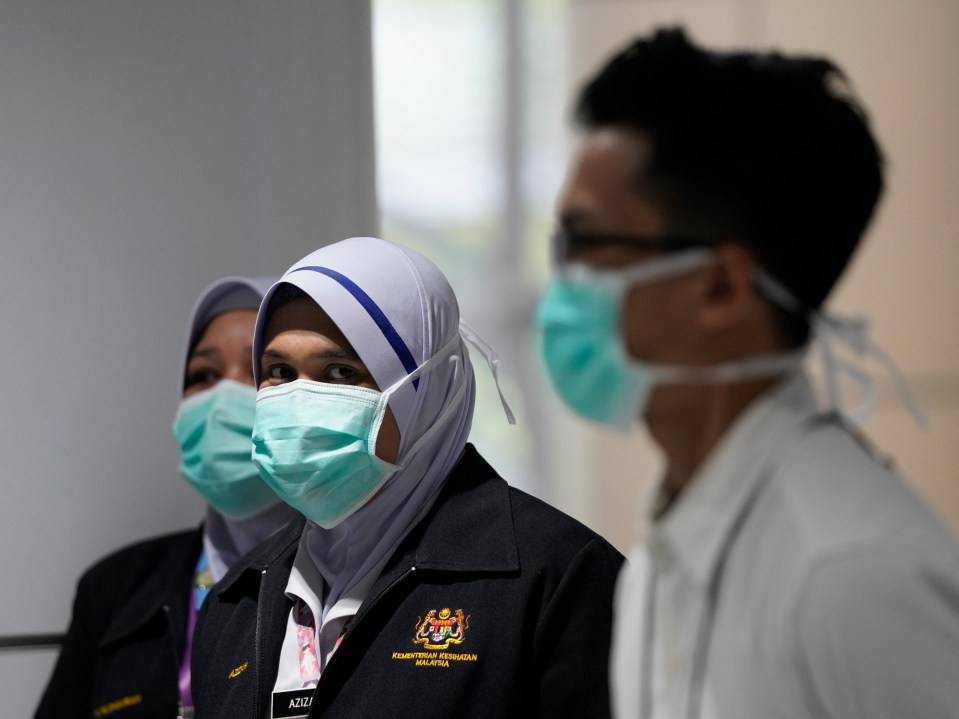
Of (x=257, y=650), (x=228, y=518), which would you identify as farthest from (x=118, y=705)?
(x=257, y=650)

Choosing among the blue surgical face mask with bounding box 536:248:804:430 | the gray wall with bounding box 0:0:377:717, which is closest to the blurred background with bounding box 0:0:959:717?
the gray wall with bounding box 0:0:377:717

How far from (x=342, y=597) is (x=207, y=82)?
4.59ft

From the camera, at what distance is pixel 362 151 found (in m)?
2.66

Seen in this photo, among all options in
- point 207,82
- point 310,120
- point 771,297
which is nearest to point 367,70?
point 310,120

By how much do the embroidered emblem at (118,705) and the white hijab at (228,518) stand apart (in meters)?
0.28

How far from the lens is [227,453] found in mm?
2309

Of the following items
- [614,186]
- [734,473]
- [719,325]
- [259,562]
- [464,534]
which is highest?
[614,186]

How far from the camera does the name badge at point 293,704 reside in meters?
1.76

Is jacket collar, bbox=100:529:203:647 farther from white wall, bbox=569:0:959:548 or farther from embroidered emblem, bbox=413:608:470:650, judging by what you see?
white wall, bbox=569:0:959:548

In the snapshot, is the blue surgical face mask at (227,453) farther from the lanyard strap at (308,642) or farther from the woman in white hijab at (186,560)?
the lanyard strap at (308,642)

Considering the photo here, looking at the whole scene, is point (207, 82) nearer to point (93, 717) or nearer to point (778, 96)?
point (93, 717)

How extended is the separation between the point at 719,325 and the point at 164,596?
1627 mm

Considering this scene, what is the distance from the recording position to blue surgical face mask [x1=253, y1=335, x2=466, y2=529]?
178 cm

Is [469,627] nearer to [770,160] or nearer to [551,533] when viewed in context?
[551,533]
